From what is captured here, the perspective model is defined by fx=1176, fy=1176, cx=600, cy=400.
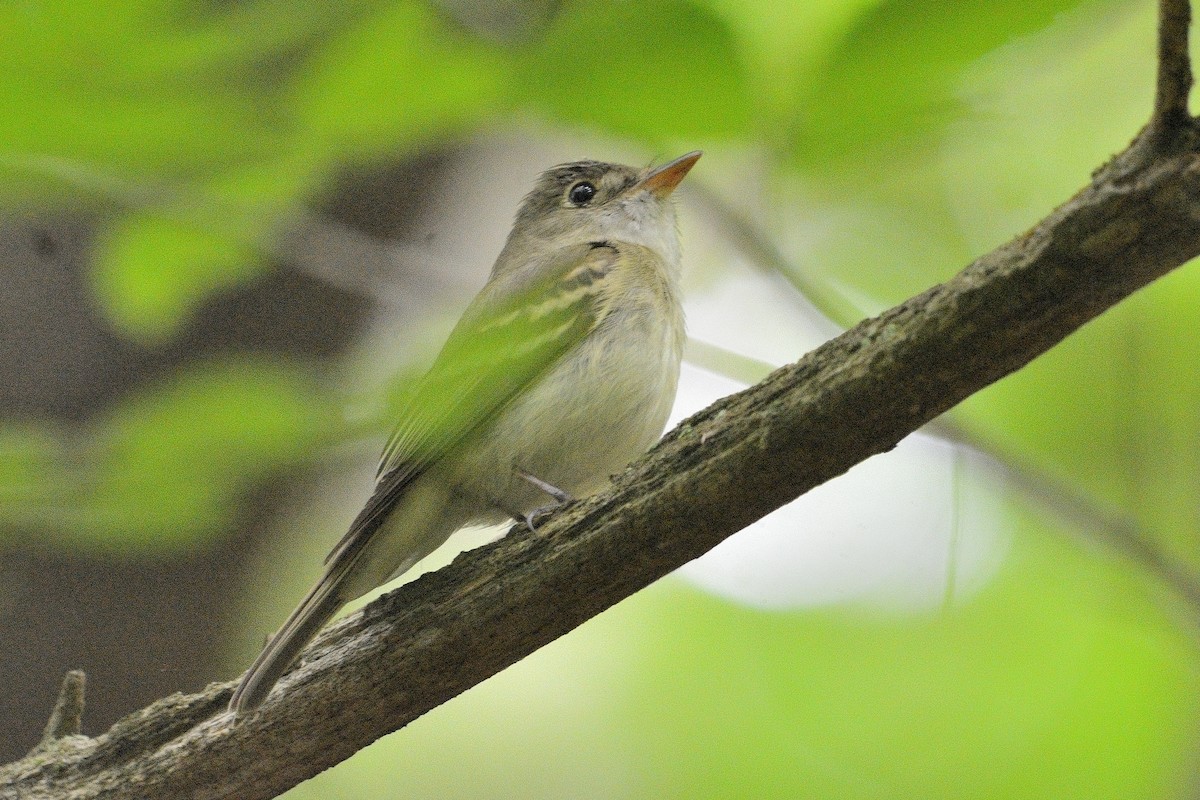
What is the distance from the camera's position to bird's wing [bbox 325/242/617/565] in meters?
3.25

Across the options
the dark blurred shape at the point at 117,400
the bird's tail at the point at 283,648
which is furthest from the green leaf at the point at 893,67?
the dark blurred shape at the point at 117,400

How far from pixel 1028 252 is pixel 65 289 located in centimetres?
448

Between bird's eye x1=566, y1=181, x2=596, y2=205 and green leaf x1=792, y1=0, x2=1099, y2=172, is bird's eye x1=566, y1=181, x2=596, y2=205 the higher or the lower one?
the higher one

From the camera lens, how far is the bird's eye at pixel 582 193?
5.79m

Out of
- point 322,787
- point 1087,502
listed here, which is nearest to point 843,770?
point 1087,502

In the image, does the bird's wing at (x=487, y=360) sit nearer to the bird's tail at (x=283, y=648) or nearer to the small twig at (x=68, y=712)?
the bird's tail at (x=283, y=648)

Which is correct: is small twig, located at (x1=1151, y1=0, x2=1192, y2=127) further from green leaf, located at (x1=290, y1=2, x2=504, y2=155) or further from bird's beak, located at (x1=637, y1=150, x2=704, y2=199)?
bird's beak, located at (x1=637, y1=150, x2=704, y2=199)

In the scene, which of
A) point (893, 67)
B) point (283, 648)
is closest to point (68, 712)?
point (283, 648)

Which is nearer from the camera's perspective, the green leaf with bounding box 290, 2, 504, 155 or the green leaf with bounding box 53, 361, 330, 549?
the green leaf with bounding box 290, 2, 504, 155

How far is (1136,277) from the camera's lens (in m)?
2.21

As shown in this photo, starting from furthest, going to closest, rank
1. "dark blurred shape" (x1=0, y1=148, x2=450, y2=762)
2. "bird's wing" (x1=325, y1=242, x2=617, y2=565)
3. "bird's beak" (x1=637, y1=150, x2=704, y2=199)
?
"bird's beak" (x1=637, y1=150, x2=704, y2=199) < "dark blurred shape" (x1=0, y1=148, x2=450, y2=762) < "bird's wing" (x1=325, y1=242, x2=617, y2=565)

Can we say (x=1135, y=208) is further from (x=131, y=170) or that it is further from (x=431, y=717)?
(x=431, y=717)

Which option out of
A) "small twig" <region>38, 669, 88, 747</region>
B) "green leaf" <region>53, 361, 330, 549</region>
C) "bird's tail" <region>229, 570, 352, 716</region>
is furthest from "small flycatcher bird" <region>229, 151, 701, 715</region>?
"green leaf" <region>53, 361, 330, 549</region>

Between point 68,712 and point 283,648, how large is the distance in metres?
0.90
